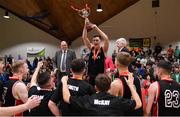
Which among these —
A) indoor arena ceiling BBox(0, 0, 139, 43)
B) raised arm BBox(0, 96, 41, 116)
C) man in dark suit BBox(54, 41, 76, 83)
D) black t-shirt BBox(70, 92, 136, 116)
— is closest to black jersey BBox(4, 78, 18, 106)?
black t-shirt BBox(70, 92, 136, 116)

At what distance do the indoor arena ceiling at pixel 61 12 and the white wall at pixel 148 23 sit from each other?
51cm

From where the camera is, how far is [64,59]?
8.62 m

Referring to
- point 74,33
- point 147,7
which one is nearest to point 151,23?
point 147,7

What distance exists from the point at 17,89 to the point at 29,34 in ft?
57.2

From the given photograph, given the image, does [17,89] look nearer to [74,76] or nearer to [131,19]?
[74,76]

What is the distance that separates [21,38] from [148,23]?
8390 mm

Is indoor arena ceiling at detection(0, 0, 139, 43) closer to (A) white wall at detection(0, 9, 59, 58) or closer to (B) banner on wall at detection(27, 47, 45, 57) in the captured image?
(A) white wall at detection(0, 9, 59, 58)

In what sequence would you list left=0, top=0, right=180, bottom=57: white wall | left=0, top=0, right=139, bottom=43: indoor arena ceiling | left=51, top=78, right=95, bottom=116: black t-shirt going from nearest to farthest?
1. left=51, top=78, right=95, bottom=116: black t-shirt
2. left=0, top=0, right=139, bottom=43: indoor arena ceiling
3. left=0, top=0, right=180, bottom=57: white wall

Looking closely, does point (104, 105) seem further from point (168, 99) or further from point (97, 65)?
point (97, 65)

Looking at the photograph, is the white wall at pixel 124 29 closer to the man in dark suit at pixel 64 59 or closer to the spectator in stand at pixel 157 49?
the spectator in stand at pixel 157 49

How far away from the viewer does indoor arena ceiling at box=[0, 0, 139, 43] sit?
16719 millimetres

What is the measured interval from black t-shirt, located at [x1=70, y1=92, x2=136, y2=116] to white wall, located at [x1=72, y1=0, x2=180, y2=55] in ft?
52.9

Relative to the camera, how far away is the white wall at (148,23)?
19031 millimetres

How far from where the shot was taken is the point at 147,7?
19656 millimetres
